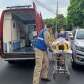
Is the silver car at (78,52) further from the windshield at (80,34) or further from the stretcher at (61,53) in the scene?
the stretcher at (61,53)

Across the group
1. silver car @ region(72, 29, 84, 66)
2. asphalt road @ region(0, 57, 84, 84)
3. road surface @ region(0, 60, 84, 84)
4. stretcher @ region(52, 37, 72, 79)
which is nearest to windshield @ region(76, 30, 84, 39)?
silver car @ region(72, 29, 84, 66)

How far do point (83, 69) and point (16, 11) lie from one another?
11.6ft

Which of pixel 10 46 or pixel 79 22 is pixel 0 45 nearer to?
pixel 10 46

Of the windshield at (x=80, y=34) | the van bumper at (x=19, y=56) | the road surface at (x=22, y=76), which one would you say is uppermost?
the windshield at (x=80, y=34)

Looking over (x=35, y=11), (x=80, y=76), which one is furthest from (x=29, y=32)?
(x=80, y=76)

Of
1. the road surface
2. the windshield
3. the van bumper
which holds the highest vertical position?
the windshield

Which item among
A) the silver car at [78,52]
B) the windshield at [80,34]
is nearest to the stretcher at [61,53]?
the silver car at [78,52]

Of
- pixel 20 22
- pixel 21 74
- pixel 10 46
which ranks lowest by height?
pixel 21 74

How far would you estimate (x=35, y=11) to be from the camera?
40.3ft

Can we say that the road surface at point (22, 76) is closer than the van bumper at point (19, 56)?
Yes

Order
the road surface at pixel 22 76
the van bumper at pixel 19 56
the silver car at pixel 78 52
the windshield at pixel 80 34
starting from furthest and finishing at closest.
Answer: the windshield at pixel 80 34, the van bumper at pixel 19 56, the silver car at pixel 78 52, the road surface at pixel 22 76

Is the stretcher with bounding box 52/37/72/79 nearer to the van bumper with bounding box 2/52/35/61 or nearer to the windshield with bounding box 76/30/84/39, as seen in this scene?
the van bumper with bounding box 2/52/35/61

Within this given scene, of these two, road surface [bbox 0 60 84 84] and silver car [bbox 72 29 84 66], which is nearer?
road surface [bbox 0 60 84 84]

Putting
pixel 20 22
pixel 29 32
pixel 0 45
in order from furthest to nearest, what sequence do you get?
pixel 29 32 → pixel 20 22 → pixel 0 45
